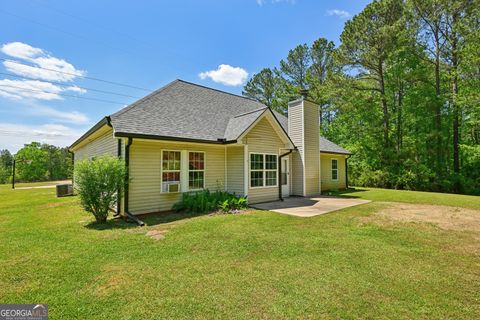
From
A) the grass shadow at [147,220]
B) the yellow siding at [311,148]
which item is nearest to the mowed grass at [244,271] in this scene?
the grass shadow at [147,220]

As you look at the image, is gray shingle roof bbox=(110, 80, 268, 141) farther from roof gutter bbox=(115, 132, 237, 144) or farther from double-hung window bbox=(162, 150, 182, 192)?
double-hung window bbox=(162, 150, 182, 192)

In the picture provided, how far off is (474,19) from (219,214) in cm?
2191

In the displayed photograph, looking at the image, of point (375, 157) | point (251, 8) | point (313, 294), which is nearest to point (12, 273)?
point (313, 294)

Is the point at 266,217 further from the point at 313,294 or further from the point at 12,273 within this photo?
the point at 12,273

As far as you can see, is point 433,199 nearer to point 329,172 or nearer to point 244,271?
point 329,172

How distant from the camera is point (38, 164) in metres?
41.8

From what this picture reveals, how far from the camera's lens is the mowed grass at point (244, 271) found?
271 centimetres

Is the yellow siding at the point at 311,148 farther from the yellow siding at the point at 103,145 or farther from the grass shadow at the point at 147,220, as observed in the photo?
the yellow siding at the point at 103,145

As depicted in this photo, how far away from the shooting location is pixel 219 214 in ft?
26.4

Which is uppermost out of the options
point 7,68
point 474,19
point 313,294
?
point 474,19

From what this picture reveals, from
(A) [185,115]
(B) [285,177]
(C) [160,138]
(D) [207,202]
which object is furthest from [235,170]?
(B) [285,177]

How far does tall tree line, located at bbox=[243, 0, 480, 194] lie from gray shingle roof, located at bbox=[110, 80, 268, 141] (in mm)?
12696

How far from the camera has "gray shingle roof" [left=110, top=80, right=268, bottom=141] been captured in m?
8.02
